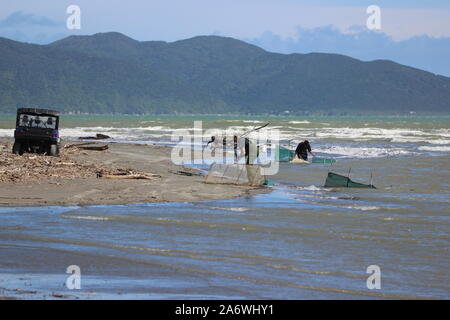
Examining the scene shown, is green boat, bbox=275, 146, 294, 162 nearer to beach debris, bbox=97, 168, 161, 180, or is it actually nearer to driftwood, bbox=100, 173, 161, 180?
beach debris, bbox=97, 168, 161, 180

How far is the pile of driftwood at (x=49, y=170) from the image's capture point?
18.8 meters

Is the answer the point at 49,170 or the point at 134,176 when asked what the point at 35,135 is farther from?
the point at 134,176

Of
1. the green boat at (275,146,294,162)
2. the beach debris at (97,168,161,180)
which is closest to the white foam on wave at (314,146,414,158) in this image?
the green boat at (275,146,294,162)

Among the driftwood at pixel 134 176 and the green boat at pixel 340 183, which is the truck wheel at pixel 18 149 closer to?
the driftwood at pixel 134 176

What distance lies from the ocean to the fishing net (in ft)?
7.62

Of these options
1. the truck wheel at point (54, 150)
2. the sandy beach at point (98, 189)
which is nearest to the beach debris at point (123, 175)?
the sandy beach at point (98, 189)

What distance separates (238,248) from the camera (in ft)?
38.3

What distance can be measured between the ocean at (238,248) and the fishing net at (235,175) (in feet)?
7.62

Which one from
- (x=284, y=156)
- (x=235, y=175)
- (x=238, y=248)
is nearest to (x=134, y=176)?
(x=235, y=175)

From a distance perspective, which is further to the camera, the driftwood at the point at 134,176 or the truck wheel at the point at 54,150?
the truck wheel at the point at 54,150

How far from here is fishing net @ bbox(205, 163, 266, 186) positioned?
21.0m

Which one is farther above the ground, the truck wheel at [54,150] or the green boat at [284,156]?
the truck wheel at [54,150]
